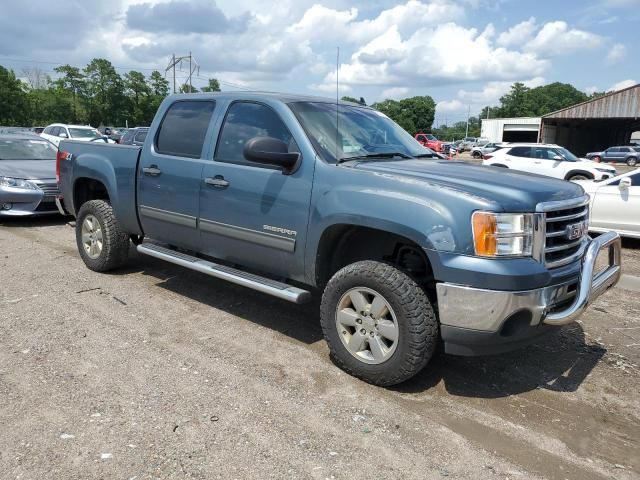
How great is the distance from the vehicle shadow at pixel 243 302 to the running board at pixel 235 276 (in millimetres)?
553

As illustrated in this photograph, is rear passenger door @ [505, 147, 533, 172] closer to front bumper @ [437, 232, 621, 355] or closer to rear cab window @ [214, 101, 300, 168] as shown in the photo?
rear cab window @ [214, 101, 300, 168]

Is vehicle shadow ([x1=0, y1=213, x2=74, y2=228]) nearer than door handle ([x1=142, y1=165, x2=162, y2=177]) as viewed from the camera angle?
No

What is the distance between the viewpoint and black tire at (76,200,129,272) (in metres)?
5.79

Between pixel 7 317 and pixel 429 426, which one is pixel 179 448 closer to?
pixel 429 426

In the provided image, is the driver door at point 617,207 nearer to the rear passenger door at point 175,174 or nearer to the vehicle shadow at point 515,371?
the vehicle shadow at point 515,371

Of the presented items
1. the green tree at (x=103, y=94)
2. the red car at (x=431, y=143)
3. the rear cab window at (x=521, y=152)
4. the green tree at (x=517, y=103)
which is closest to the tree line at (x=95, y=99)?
the green tree at (x=103, y=94)

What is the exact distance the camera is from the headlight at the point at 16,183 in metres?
8.73

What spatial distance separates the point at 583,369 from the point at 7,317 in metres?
4.73

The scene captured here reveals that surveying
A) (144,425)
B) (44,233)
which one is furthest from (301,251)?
(44,233)

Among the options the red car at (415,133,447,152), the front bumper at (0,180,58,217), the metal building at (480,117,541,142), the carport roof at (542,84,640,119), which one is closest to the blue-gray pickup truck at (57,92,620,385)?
the front bumper at (0,180,58,217)

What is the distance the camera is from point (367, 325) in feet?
11.9

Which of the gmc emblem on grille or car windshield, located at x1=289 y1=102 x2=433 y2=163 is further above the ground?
car windshield, located at x1=289 y1=102 x2=433 y2=163

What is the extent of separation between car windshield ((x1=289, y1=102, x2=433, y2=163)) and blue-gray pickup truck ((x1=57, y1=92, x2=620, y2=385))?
2 centimetres

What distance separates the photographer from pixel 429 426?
3195mm
